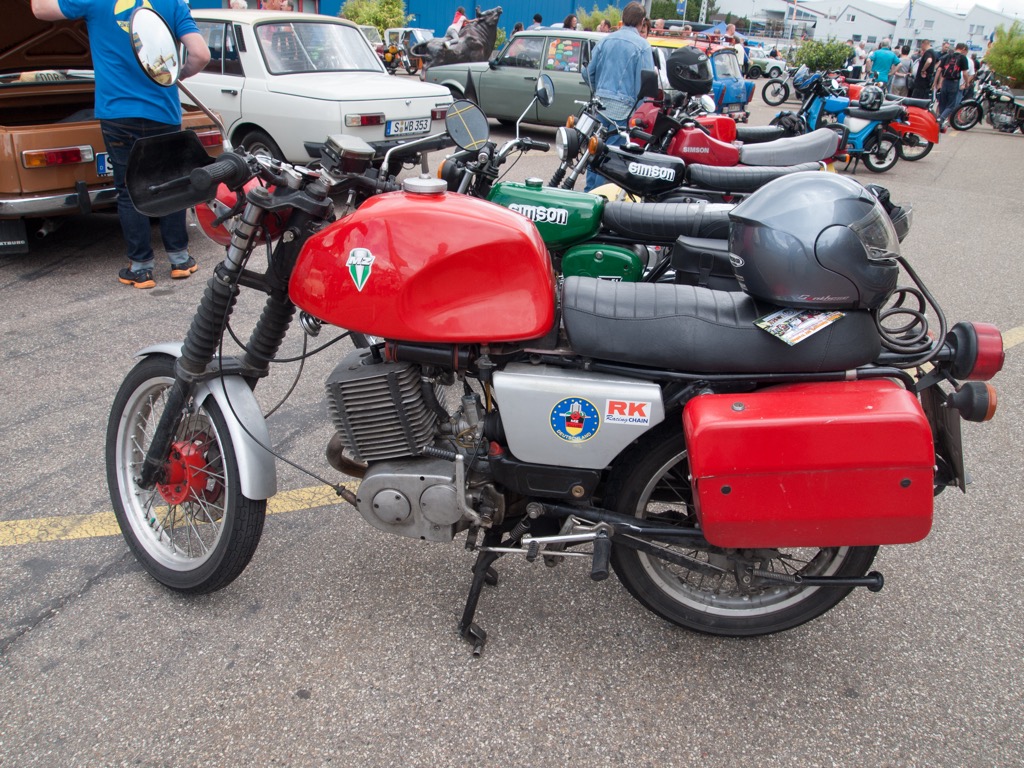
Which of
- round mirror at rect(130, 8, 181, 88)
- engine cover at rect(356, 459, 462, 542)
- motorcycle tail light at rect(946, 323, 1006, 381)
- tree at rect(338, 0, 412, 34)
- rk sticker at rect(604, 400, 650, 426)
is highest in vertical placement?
tree at rect(338, 0, 412, 34)

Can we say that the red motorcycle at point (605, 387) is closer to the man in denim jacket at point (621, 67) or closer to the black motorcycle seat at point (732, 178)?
the black motorcycle seat at point (732, 178)

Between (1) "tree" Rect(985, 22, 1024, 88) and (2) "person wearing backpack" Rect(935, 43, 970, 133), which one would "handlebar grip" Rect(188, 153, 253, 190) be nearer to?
(2) "person wearing backpack" Rect(935, 43, 970, 133)

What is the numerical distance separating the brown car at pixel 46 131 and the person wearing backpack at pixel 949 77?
15.9 m

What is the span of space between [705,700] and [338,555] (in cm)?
130

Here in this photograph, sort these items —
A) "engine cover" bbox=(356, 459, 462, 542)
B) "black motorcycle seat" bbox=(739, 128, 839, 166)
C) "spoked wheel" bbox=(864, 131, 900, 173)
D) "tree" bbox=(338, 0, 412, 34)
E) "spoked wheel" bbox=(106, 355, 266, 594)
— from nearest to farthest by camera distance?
1. "engine cover" bbox=(356, 459, 462, 542)
2. "spoked wheel" bbox=(106, 355, 266, 594)
3. "black motorcycle seat" bbox=(739, 128, 839, 166)
4. "spoked wheel" bbox=(864, 131, 900, 173)
5. "tree" bbox=(338, 0, 412, 34)

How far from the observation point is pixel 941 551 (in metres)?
2.86

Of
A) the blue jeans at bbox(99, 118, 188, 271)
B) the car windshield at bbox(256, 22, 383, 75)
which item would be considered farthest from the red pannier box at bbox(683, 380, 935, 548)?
the car windshield at bbox(256, 22, 383, 75)

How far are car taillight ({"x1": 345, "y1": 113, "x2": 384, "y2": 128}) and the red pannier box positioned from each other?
567 cm

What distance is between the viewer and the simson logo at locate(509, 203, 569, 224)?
388 centimetres

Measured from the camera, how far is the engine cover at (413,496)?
2160mm

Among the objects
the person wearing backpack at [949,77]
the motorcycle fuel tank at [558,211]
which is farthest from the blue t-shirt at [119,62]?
the person wearing backpack at [949,77]

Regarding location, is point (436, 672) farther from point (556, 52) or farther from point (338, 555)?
point (556, 52)

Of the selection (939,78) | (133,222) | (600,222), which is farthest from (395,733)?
(939,78)

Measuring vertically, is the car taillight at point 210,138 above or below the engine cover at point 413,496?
above
